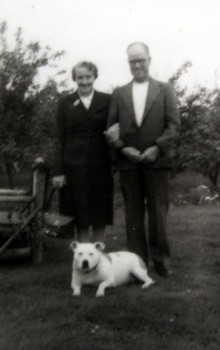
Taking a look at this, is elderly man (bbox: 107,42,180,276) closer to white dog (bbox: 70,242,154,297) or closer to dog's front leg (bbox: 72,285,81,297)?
white dog (bbox: 70,242,154,297)

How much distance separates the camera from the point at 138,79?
5270 millimetres

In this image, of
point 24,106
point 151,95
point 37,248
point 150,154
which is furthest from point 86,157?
point 24,106

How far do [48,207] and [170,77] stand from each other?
377 inches

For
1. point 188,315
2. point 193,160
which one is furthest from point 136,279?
point 193,160

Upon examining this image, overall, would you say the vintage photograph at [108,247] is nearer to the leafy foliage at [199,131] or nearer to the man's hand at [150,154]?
the man's hand at [150,154]

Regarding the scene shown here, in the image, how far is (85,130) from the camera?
5363mm

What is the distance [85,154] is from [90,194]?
0.38 metres

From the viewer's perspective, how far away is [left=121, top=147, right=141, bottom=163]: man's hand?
16.9 feet

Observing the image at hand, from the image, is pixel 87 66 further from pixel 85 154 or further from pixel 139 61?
pixel 85 154

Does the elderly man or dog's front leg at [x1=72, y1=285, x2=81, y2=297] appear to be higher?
the elderly man

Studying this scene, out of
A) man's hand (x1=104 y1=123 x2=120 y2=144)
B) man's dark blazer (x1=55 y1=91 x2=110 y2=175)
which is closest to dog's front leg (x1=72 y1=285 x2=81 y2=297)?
man's dark blazer (x1=55 y1=91 x2=110 y2=175)

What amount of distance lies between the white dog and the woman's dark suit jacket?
514mm

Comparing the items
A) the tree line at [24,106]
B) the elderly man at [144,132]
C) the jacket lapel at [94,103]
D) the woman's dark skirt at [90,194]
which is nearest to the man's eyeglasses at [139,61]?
the elderly man at [144,132]

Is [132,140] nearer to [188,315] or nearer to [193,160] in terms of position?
[188,315]
